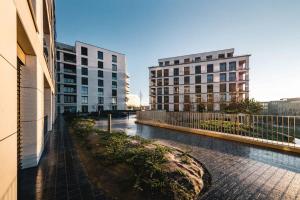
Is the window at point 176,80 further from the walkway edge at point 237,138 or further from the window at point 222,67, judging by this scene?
the walkway edge at point 237,138

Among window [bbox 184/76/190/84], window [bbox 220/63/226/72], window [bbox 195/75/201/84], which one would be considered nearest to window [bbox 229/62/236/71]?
window [bbox 220/63/226/72]

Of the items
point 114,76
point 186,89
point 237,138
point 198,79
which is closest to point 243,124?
point 237,138

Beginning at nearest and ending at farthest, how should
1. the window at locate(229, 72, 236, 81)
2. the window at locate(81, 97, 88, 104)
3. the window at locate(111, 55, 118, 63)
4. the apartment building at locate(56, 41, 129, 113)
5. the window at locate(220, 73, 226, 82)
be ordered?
the apartment building at locate(56, 41, 129, 113)
the window at locate(229, 72, 236, 81)
the window at locate(220, 73, 226, 82)
the window at locate(81, 97, 88, 104)
the window at locate(111, 55, 118, 63)

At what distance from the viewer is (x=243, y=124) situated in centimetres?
870

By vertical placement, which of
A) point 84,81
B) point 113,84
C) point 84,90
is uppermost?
point 84,81

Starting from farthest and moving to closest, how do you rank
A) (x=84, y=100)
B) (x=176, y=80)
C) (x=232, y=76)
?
(x=176, y=80)
(x=84, y=100)
(x=232, y=76)

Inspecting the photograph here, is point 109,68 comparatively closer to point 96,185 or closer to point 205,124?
point 205,124

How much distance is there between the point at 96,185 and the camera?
3709 millimetres

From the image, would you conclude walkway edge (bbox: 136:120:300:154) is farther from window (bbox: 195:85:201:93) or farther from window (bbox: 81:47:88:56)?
window (bbox: 81:47:88:56)

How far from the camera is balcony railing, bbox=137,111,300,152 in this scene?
707 centimetres

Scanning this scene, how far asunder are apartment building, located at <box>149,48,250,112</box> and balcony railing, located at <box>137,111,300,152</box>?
27693 millimetres

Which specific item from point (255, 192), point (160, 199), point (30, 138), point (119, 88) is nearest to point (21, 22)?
point (30, 138)

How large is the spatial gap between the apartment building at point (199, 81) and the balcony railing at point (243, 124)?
27693 mm

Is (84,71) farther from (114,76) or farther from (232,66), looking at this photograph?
(232,66)
